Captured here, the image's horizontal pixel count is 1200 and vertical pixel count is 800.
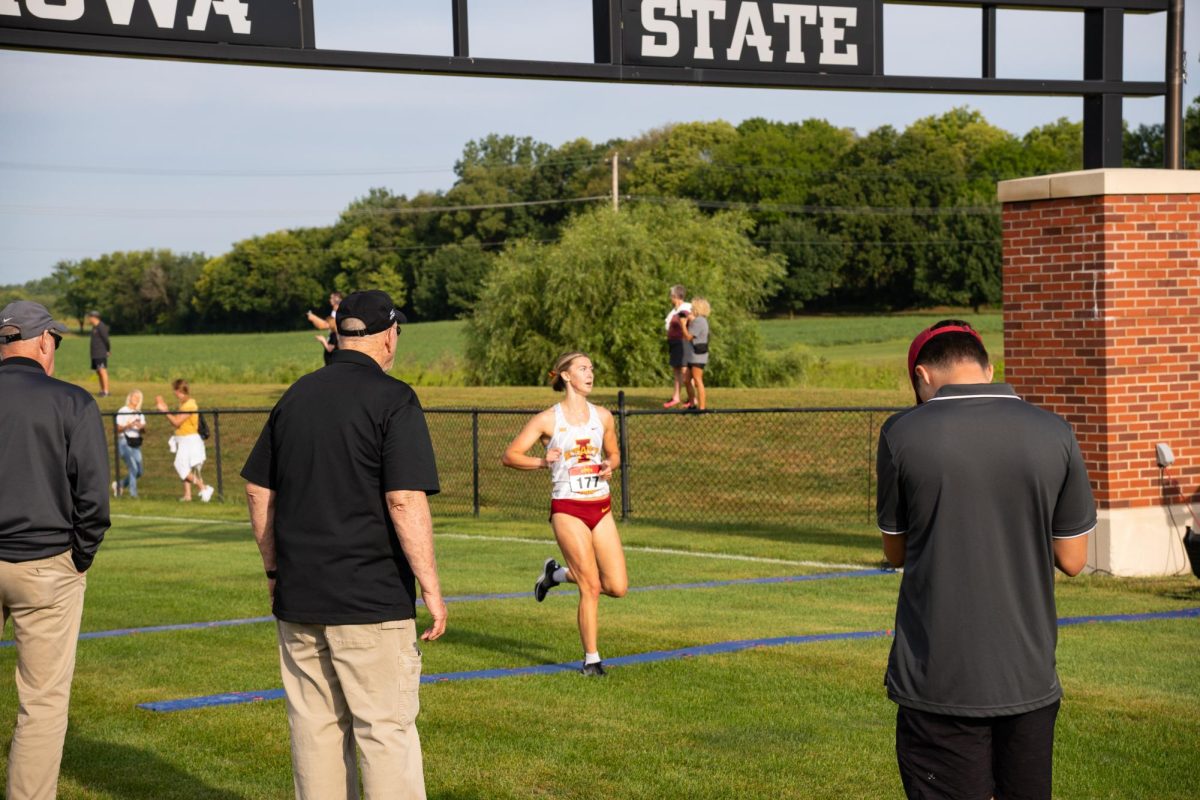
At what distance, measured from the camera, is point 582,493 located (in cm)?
873

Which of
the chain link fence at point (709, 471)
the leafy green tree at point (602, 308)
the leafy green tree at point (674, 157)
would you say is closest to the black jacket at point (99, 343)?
the chain link fence at point (709, 471)

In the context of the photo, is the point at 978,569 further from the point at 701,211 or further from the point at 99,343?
the point at 701,211

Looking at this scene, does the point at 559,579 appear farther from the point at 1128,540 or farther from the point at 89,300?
the point at 89,300

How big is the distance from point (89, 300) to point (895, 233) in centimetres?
5855

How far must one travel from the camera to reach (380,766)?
4684 millimetres

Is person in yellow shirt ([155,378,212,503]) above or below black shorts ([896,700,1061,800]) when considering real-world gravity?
below

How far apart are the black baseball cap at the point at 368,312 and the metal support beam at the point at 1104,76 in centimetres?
1001

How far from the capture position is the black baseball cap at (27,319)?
220 inches

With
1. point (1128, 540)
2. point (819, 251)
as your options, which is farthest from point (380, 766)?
point (819, 251)

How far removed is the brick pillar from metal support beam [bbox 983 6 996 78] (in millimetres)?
1130

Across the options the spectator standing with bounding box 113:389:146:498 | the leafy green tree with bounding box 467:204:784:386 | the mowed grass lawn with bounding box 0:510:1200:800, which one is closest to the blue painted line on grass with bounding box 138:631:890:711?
the mowed grass lawn with bounding box 0:510:1200:800

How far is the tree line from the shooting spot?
94.2 metres

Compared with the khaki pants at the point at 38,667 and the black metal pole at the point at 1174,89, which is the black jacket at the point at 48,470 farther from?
the black metal pole at the point at 1174,89

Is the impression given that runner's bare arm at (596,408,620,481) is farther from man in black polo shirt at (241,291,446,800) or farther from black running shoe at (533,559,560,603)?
man in black polo shirt at (241,291,446,800)
